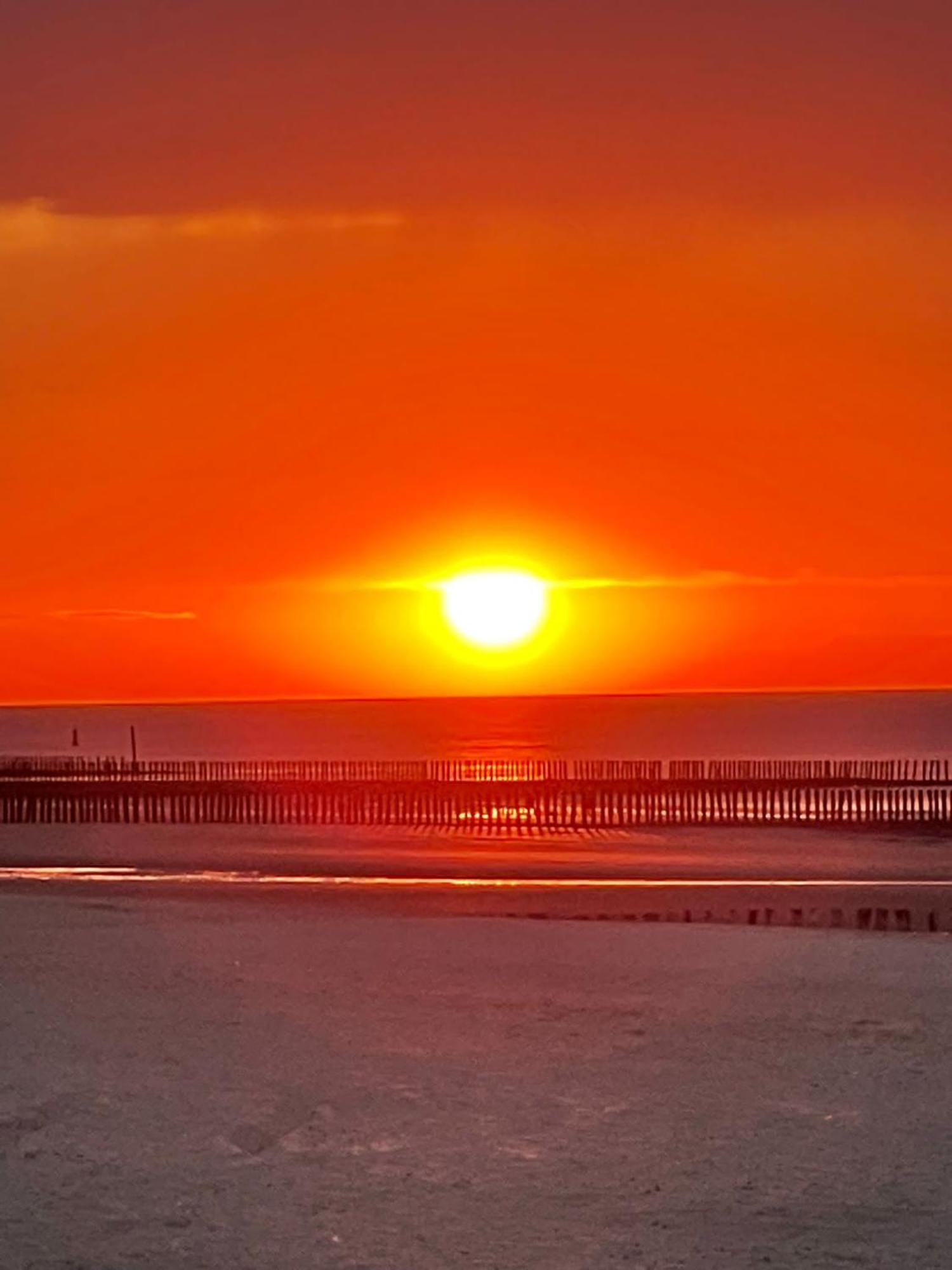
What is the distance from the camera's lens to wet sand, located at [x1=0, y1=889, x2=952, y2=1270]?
1110 cm

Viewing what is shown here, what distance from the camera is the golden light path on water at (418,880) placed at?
32.6 metres

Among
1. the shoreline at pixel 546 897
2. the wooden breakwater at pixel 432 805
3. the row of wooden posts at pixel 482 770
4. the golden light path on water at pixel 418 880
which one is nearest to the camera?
the shoreline at pixel 546 897

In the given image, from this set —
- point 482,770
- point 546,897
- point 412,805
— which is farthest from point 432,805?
point 482,770

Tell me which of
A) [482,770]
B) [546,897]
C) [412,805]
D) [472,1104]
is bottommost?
[472,1104]

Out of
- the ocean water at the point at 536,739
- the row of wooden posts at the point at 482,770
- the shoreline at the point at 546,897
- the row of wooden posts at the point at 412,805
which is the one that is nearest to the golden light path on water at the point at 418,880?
the shoreline at the point at 546,897

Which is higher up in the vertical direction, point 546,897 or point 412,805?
point 412,805

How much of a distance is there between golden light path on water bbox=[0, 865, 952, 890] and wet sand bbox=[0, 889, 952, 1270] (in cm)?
884

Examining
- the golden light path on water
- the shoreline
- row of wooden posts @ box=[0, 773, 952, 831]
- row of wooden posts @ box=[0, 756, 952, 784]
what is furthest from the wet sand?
row of wooden posts @ box=[0, 756, 952, 784]

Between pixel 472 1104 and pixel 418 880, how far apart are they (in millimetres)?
19398

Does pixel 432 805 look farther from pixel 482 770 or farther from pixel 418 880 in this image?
pixel 482 770

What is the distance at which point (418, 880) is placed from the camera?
33.9 metres

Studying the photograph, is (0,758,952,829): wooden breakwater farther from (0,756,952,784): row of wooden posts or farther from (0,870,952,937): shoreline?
(0,870,952,937): shoreline

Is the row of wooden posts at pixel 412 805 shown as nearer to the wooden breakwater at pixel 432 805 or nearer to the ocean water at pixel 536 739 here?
→ the wooden breakwater at pixel 432 805

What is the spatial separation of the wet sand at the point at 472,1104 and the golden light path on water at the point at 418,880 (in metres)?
8.84
